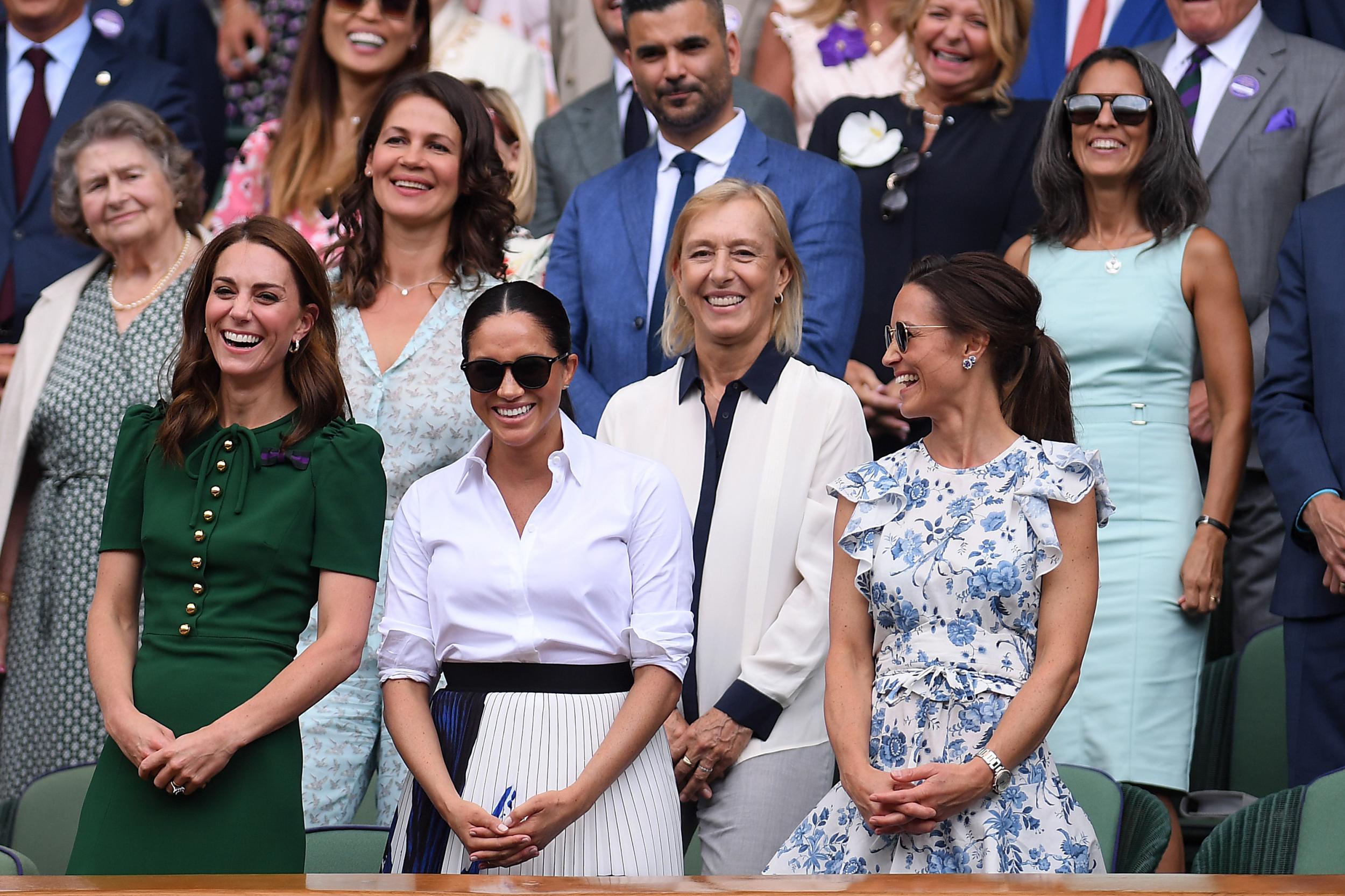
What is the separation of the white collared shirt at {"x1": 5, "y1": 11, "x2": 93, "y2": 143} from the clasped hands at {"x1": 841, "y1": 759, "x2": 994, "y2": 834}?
13.3ft

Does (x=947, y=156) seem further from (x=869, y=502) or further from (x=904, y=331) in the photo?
(x=869, y=502)

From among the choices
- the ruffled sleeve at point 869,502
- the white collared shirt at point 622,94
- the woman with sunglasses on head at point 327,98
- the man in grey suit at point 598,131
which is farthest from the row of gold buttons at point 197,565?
the white collared shirt at point 622,94

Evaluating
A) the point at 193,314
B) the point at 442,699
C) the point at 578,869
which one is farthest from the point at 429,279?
the point at 578,869

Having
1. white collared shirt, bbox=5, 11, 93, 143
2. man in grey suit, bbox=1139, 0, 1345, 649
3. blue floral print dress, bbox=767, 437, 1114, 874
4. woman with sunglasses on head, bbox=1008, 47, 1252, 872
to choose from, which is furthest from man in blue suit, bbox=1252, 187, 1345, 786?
white collared shirt, bbox=5, 11, 93, 143

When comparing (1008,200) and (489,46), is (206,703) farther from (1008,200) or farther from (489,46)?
(489,46)

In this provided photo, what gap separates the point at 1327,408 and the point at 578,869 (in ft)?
7.43

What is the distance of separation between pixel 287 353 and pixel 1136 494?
7.38 ft

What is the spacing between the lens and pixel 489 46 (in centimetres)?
629

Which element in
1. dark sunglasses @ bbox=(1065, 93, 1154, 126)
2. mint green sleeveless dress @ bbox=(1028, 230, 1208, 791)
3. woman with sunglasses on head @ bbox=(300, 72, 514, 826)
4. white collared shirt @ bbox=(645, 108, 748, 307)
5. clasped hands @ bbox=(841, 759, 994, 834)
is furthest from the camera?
white collared shirt @ bbox=(645, 108, 748, 307)

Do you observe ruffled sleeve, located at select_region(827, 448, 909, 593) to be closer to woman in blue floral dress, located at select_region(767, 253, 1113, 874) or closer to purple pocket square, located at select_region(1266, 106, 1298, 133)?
woman in blue floral dress, located at select_region(767, 253, 1113, 874)

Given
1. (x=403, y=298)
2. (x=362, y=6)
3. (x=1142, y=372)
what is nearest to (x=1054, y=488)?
(x=1142, y=372)

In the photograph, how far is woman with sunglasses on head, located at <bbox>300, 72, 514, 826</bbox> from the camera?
3.89 metres

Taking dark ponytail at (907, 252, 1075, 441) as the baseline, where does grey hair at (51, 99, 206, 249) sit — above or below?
above

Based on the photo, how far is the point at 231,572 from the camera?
10.1ft
